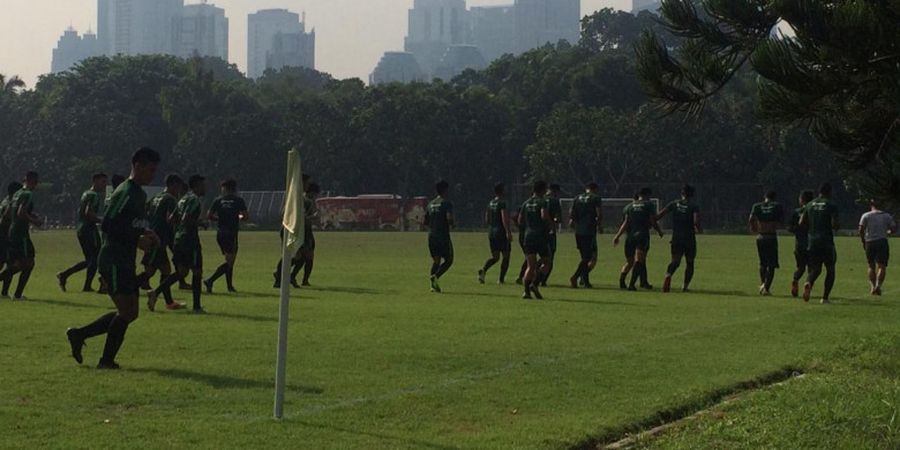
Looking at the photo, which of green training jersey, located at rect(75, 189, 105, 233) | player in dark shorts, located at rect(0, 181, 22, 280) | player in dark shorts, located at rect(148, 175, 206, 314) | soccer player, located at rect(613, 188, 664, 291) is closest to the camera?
green training jersey, located at rect(75, 189, 105, 233)

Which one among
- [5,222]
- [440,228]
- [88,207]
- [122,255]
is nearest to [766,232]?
[440,228]

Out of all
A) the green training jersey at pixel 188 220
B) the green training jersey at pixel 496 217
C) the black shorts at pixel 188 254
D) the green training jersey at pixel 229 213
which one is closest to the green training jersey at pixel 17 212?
the green training jersey at pixel 188 220

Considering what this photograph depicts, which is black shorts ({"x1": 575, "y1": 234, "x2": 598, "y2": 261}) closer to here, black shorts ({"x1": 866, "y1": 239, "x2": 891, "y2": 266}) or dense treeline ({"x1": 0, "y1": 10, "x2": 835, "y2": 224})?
black shorts ({"x1": 866, "y1": 239, "x2": 891, "y2": 266})

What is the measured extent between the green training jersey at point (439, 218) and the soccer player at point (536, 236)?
5.71ft

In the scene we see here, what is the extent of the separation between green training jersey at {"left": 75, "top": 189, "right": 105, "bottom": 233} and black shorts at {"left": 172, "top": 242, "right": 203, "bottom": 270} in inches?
46.4

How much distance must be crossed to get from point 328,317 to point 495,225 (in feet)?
27.0

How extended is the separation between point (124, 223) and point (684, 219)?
1326 cm

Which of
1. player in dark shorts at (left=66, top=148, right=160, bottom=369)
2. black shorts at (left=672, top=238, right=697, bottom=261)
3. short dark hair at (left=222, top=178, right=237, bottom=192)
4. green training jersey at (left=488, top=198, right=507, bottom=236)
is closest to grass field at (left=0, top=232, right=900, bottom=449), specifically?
player in dark shorts at (left=66, top=148, right=160, bottom=369)

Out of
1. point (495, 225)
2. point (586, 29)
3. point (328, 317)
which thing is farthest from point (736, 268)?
point (586, 29)

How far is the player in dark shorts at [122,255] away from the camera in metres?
11.3

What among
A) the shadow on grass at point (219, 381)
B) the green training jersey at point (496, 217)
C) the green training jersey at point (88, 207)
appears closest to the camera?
the shadow on grass at point (219, 381)

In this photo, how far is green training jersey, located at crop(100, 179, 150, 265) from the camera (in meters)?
11.5

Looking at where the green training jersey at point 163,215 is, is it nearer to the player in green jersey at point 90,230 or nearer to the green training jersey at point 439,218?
the player in green jersey at point 90,230

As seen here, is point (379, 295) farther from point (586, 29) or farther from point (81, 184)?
point (586, 29)
